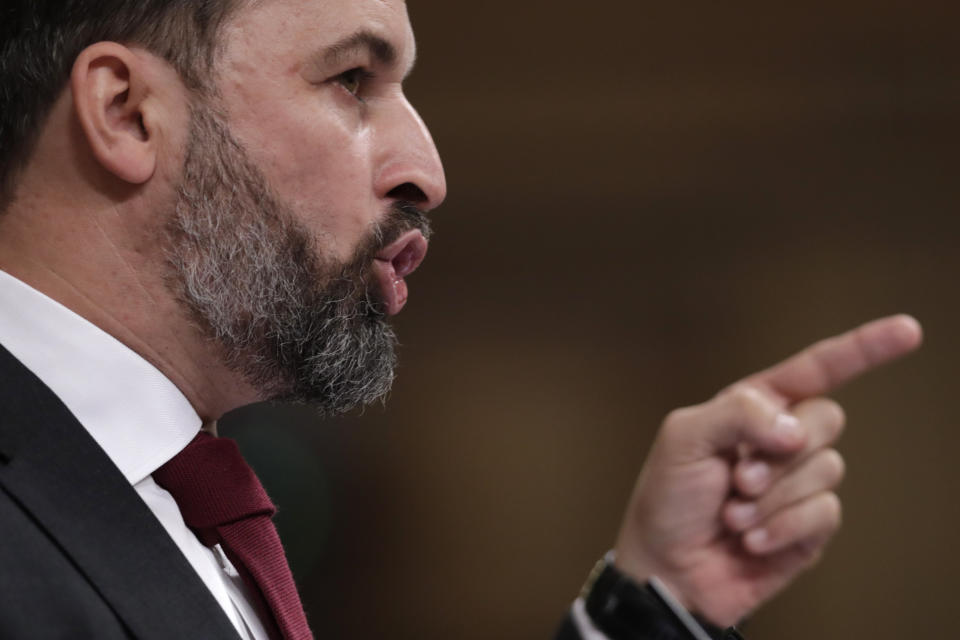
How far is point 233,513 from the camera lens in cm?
106

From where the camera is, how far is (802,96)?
10.6ft

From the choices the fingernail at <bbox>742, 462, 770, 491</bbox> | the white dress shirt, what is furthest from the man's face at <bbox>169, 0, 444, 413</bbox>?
the fingernail at <bbox>742, 462, 770, 491</bbox>

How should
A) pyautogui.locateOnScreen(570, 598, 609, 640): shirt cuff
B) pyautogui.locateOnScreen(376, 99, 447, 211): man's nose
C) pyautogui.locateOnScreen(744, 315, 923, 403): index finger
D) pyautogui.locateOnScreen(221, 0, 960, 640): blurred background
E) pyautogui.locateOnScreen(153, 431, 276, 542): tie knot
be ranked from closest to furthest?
pyautogui.locateOnScreen(744, 315, 923, 403): index finger < pyautogui.locateOnScreen(570, 598, 609, 640): shirt cuff < pyautogui.locateOnScreen(153, 431, 276, 542): tie knot < pyautogui.locateOnScreen(376, 99, 447, 211): man's nose < pyautogui.locateOnScreen(221, 0, 960, 640): blurred background

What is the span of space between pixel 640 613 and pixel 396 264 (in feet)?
1.73

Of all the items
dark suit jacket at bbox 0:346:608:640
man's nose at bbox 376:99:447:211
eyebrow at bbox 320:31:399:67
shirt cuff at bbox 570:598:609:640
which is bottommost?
shirt cuff at bbox 570:598:609:640

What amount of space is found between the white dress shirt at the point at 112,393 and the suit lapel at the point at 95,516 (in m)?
0.04

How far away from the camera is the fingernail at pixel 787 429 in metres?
0.83

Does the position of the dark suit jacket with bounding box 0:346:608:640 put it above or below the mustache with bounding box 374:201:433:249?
below

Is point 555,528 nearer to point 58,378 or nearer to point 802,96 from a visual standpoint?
point 802,96

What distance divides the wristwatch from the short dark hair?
0.68 meters

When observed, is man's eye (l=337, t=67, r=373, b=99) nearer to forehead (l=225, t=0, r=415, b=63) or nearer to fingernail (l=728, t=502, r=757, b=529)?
forehead (l=225, t=0, r=415, b=63)

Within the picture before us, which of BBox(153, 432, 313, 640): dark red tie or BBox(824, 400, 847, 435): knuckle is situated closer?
BBox(824, 400, 847, 435): knuckle

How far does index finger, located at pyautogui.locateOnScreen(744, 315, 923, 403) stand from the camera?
0.81 meters

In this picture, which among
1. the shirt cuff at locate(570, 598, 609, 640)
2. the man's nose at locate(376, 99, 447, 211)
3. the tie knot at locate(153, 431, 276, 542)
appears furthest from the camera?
the man's nose at locate(376, 99, 447, 211)
